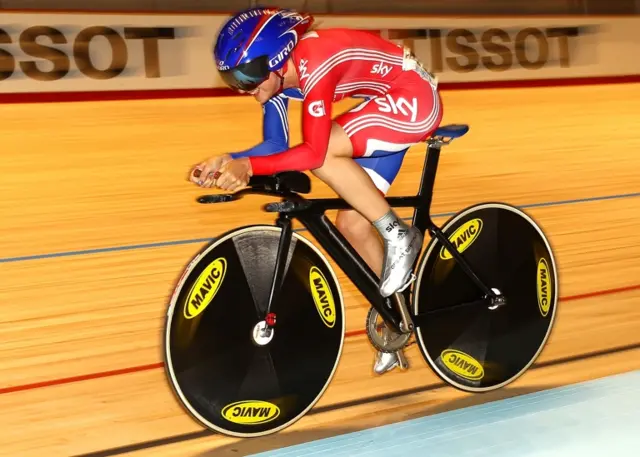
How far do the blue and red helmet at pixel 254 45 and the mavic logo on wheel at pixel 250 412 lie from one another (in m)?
0.80

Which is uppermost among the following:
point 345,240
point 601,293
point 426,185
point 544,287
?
point 426,185

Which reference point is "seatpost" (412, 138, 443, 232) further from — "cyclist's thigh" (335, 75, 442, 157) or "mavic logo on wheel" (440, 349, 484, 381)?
"mavic logo on wheel" (440, 349, 484, 381)

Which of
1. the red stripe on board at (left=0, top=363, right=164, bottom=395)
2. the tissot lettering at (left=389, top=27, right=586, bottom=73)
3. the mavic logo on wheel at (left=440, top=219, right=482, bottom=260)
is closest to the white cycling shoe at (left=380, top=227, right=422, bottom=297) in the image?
the mavic logo on wheel at (left=440, top=219, right=482, bottom=260)

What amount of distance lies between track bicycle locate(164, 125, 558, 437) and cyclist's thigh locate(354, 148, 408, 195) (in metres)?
0.09

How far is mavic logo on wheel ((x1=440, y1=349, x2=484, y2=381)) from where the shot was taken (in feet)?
8.92

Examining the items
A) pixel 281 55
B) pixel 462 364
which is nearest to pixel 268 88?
pixel 281 55

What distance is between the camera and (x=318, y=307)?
247cm

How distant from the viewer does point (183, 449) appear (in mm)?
2457

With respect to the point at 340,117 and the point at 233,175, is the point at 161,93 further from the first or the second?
the point at 233,175

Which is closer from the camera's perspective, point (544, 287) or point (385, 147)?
point (385, 147)

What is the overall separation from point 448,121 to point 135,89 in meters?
2.28

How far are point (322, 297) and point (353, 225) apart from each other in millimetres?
225

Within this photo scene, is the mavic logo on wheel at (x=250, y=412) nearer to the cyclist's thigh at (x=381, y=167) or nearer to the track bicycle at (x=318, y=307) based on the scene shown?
the track bicycle at (x=318, y=307)

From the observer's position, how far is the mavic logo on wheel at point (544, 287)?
2.85 meters
